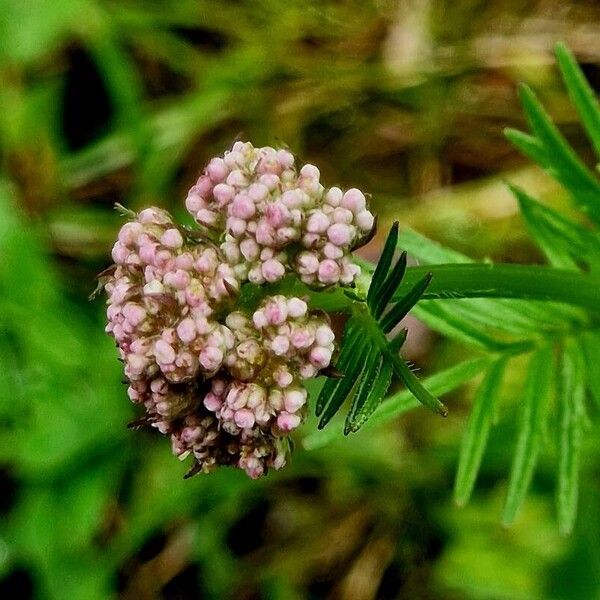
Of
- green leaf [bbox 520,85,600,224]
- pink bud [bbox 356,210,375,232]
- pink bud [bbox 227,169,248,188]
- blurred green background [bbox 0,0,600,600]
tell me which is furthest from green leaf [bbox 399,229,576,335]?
blurred green background [bbox 0,0,600,600]

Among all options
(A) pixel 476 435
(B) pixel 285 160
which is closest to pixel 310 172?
(B) pixel 285 160

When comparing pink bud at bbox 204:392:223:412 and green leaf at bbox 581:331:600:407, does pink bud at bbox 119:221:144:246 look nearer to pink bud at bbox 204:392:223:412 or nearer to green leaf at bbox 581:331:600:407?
pink bud at bbox 204:392:223:412

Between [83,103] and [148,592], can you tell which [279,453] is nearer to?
[148,592]

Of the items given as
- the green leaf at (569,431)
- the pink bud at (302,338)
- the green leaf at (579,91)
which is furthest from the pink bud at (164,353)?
the green leaf at (579,91)

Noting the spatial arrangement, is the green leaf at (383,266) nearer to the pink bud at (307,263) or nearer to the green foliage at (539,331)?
the pink bud at (307,263)

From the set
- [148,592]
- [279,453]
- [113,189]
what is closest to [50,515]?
[148,592]
